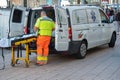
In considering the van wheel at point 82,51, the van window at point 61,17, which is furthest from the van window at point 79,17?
the van wheel at point 82,51

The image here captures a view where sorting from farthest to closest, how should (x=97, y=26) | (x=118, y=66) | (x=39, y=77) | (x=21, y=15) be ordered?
(x=21, y=15) → (x=97, y=26) → (x=118, y=66) → (x=39, y=77)

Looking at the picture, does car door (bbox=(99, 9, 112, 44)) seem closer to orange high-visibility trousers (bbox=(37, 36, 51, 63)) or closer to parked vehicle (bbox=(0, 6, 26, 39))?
parked vehicle (bbox=(0, 6, 26, 39))

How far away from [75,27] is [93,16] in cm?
190

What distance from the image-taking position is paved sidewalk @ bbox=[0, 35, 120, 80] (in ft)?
29.8

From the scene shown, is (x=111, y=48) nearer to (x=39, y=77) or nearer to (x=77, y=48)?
(x=77, y=48)

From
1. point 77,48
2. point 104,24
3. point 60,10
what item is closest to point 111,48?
point 104,24

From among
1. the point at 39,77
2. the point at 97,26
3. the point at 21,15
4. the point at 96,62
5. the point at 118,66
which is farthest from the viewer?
the point at 21,15

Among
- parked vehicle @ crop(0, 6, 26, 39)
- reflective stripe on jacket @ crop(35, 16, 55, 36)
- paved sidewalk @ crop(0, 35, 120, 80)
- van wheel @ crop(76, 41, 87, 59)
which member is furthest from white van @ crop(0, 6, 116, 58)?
paved sidewalk @ crop(0, 35, 120, 80)

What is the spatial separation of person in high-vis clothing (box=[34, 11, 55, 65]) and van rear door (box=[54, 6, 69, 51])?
22 cm

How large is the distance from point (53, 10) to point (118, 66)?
269 centimetres

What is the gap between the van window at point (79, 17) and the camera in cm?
1179

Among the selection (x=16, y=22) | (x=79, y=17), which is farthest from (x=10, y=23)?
(x=79, y=17)

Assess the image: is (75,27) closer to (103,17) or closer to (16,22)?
(103,17)

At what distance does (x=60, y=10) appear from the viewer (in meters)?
11.1
